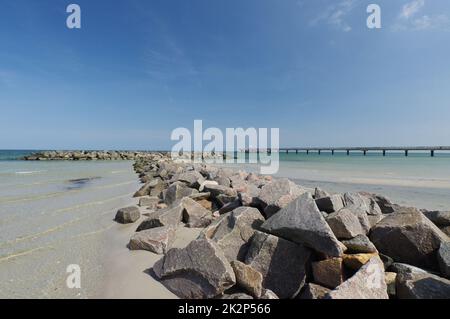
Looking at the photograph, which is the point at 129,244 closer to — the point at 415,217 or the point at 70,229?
A: the point at 70,229

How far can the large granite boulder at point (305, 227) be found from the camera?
2371 mm

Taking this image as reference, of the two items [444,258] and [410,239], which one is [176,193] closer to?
[410,239]

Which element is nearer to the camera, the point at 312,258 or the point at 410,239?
the point at 312,258

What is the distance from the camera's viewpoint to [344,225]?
270 centimetres

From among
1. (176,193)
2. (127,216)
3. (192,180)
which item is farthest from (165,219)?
(192,180)

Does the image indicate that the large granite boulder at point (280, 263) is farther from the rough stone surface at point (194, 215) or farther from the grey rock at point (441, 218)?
the grey rock at point (441, 218)

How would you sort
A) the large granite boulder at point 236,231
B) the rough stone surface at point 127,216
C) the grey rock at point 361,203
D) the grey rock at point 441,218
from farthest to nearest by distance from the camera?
the rough stone surface at point 127,216 < the grey rock at point 361,203 < the grey rock at point 441,218 < the large granite boulder at point 236,231

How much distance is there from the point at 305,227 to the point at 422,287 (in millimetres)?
1017

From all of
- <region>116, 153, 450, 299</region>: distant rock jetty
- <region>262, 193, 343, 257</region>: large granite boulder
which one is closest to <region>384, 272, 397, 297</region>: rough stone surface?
<region>116, 153, 450, 299</region>: distant rock jetty

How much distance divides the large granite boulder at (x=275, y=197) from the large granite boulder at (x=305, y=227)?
426 millimetres

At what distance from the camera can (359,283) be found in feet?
6.55

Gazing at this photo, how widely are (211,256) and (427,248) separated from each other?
2.33m

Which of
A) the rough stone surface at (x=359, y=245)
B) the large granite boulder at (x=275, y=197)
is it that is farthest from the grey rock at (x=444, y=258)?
the large granite boulder at (x=275, y=197)
